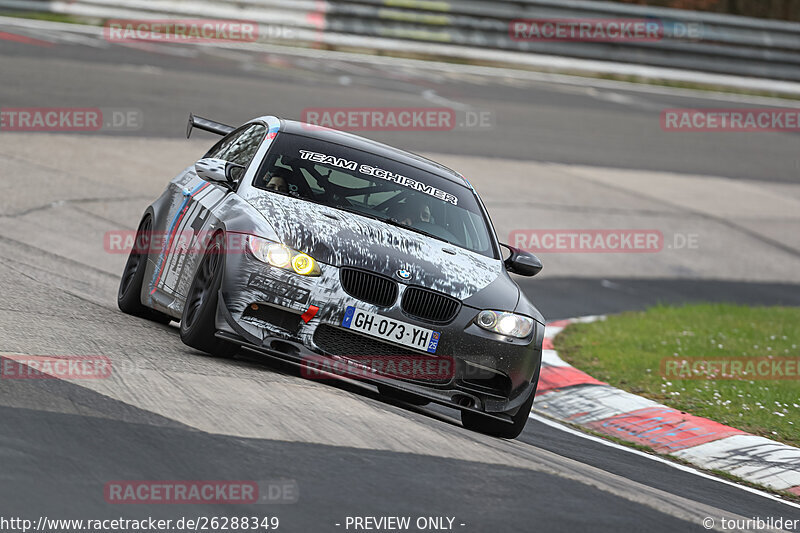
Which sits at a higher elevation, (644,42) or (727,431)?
(644,42)

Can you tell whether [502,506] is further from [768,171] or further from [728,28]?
[728,28]

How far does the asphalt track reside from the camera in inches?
211

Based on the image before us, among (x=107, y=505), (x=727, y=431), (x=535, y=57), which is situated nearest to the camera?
(x=107, y=505)

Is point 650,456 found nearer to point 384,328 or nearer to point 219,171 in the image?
point 384,328

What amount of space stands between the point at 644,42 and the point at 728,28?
1932 mm

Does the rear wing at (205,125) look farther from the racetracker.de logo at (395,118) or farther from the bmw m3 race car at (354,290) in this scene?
the racetracker.de logo at (395,118)

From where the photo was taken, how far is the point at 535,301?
13.3m

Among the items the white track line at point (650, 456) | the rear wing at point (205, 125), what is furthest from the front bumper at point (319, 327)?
the rear wing at point (205, 125)

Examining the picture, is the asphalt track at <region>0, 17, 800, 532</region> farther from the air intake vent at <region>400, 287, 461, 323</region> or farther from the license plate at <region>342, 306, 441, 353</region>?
the air intake vent at <region>400, 287, 461, 323</region>

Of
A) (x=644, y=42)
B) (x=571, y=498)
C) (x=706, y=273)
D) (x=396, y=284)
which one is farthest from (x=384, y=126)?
(x=571, y=498)

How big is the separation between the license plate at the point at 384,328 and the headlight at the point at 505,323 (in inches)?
14.5

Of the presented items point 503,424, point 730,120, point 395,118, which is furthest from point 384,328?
point 730,120

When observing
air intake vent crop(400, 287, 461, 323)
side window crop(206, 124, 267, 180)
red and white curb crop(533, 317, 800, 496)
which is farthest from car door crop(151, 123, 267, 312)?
red and white curb crop(533, 317, 800, 496)

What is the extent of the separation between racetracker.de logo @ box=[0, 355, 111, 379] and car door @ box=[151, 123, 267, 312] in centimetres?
123
